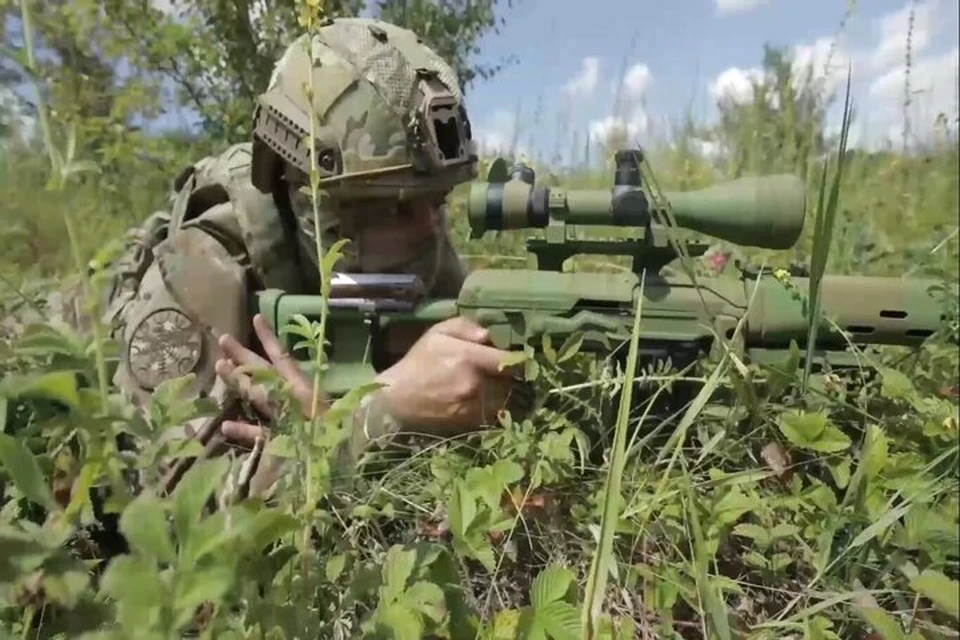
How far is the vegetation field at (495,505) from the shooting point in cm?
78

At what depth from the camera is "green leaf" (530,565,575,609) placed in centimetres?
103

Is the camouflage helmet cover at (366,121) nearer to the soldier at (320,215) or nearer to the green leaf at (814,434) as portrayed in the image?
the soldier at (320,215)

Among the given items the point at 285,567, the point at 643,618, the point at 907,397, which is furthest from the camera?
the point at 907,397

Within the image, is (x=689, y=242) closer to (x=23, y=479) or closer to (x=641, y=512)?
(x=641, y=512)


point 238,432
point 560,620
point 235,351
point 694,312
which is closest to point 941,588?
point 560,620

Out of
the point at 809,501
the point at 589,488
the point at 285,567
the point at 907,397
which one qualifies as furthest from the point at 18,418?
the point at 907,397

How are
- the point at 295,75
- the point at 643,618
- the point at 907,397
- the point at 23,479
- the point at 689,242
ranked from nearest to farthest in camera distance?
the point at 23,479 < the point at 643,618 < the point at 907,397 < the point at 689,242 < the point at 295,75

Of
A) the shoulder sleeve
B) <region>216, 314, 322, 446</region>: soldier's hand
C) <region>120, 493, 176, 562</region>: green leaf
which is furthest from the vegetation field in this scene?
<region>216, 314, 322, 446</region>: soldier's hand

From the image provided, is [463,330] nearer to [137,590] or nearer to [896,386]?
[896,386]

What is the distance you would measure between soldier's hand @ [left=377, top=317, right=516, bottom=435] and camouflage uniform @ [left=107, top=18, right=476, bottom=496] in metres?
0.36

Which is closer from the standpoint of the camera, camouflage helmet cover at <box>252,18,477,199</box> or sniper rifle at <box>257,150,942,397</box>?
sniper rifle at <box>257,150,942,397</box>

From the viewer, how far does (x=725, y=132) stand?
518 centimetres

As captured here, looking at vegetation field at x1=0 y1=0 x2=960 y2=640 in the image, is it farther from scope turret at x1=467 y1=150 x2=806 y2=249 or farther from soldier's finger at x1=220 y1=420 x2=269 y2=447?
soldier's finger at x1=220 y1=420 x2=269 y2=447

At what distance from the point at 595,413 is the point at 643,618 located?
1.38ft
